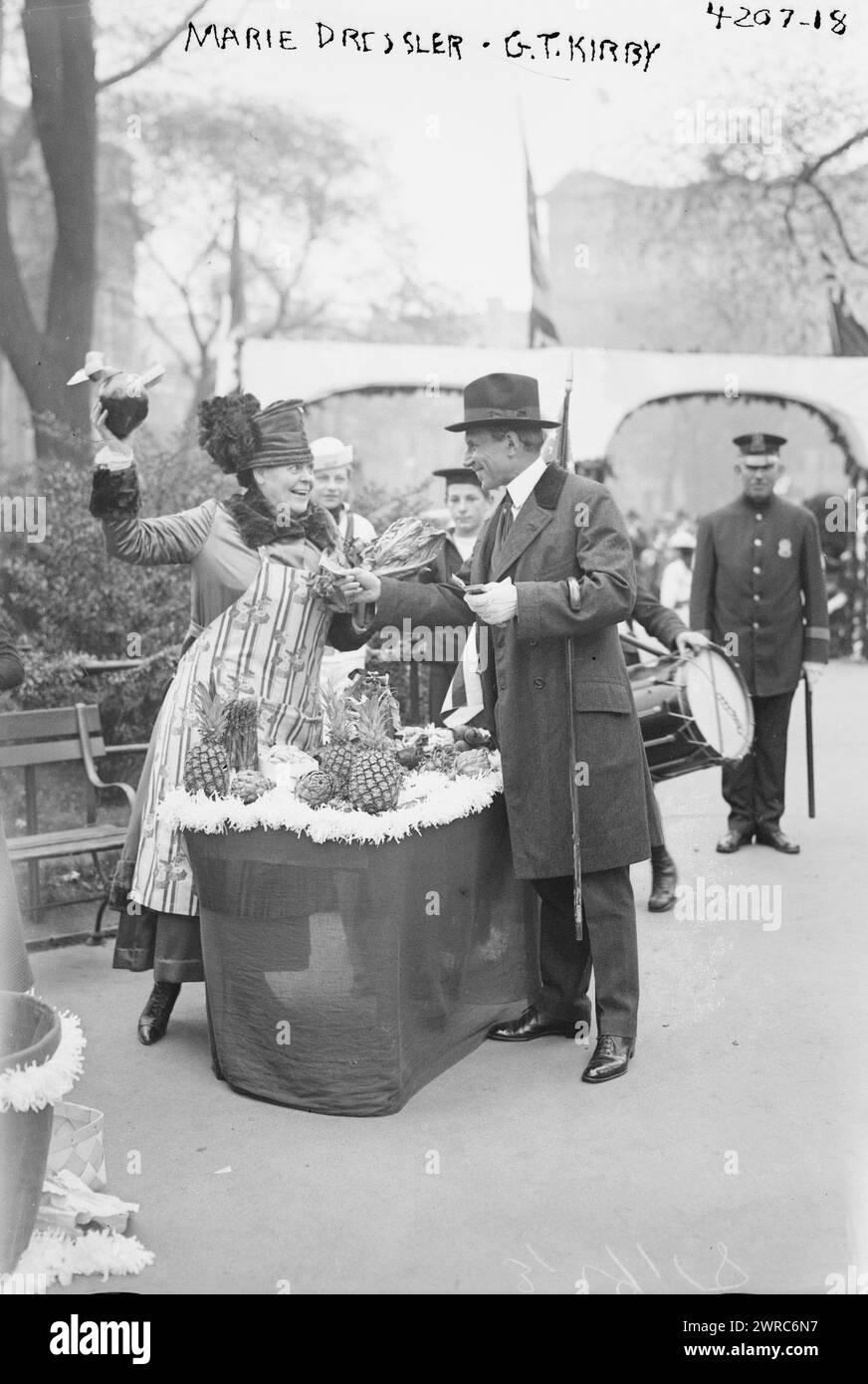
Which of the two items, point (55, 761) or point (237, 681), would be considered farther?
point (55, 761)

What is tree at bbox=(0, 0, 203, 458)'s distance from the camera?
363 inches

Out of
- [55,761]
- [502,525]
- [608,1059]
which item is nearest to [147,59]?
[55,761]

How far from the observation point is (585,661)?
4406 millimetres

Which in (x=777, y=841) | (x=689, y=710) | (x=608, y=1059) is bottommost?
(x=777, y=841)

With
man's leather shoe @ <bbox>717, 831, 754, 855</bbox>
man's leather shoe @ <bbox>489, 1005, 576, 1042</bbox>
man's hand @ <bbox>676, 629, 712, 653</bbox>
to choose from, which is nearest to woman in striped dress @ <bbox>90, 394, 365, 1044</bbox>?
man's leather shoe @ <bbox>489, 1005, 576, 1042</bbox>

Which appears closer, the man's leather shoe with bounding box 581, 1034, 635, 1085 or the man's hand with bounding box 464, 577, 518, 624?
the man's hand with bounding box 464, 577, 518, 624

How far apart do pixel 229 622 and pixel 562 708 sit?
3.88 feet

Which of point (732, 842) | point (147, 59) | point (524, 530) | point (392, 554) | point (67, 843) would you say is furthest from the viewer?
point (147, 59)

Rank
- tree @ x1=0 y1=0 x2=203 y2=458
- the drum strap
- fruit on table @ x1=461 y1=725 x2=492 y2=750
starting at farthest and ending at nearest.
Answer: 1. tree @ x1=0 y1=0 x2=203 y2=458
2. fruit on table @ x1=461 y1=725 x2=492 y2=750
3. the drum strap

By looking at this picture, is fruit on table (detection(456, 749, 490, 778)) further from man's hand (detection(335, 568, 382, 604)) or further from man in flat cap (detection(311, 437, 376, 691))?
man in flat cap (detection(311, 437, 376, 691))

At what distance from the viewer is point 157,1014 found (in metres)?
4.85

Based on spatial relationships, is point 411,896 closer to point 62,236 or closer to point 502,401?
point 502,401

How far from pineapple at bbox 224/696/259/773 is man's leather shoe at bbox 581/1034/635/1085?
1459 millimetres

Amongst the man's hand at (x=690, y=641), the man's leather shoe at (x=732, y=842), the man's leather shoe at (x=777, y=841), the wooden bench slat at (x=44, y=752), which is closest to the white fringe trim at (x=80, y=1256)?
the wooden bench slat at (x=44, y=752)
